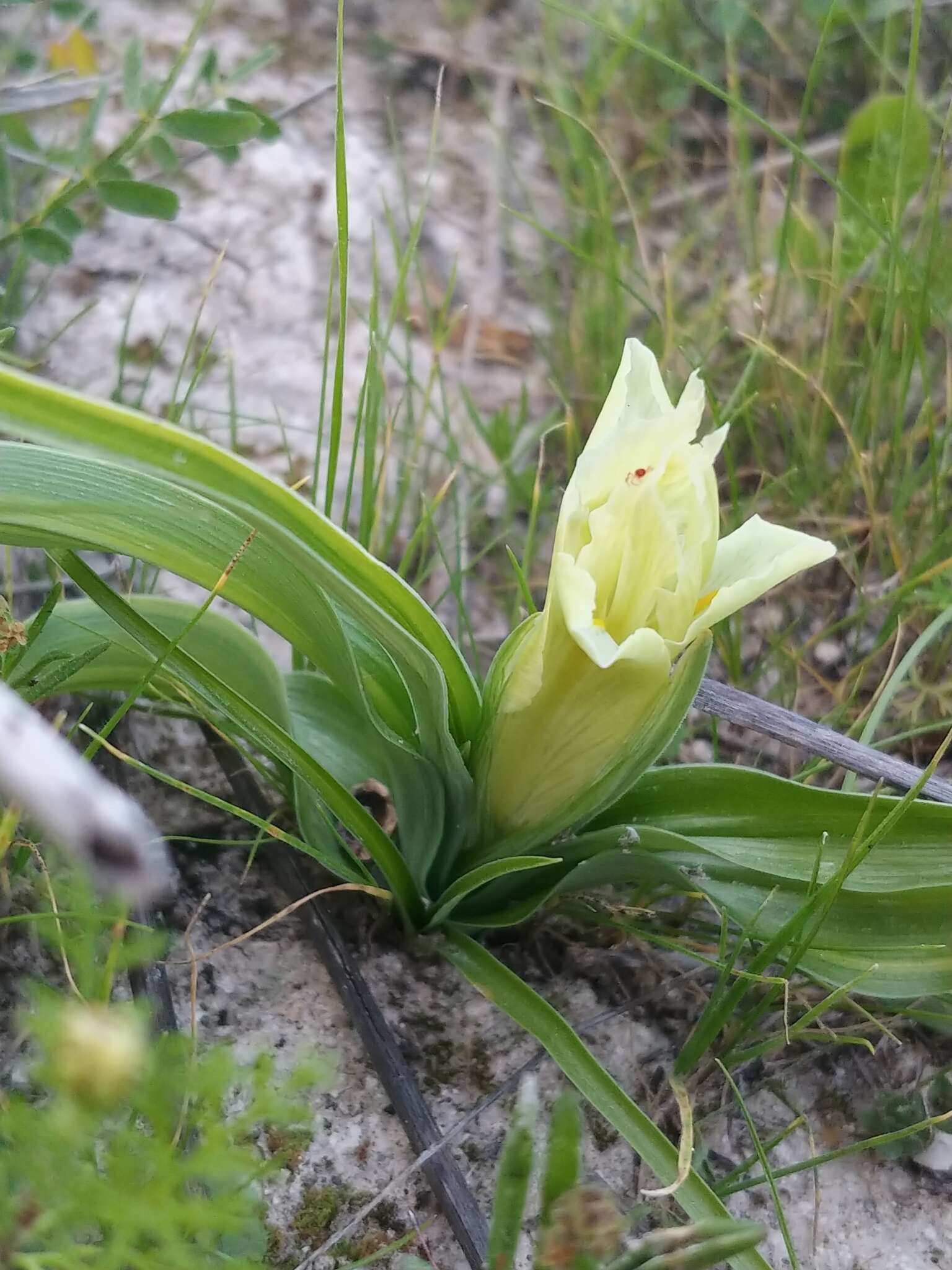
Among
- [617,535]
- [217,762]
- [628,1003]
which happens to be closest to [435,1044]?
[628,1003]

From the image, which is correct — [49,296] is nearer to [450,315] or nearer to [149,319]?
[149,319]

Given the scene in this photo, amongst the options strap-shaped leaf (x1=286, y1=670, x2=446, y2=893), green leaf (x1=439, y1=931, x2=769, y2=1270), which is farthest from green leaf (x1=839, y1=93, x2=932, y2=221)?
green leaf (x1=439, y1=931, x2=769, y2=1270)

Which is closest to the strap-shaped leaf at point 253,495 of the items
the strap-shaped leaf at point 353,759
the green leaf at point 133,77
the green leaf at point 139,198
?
the strap-shaped leaf at point 353,759

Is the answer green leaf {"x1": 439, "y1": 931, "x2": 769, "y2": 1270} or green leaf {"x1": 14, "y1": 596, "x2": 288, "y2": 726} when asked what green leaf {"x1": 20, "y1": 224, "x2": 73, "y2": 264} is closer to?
green leaf {"x1": 14, "y1": 596, "x2": 288, "y2": 726}

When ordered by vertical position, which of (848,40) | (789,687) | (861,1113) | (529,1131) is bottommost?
(861,1113)

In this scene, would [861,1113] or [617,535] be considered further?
[861,1113]

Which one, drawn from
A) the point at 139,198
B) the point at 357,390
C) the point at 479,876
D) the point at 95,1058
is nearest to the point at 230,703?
the point at 479,876
